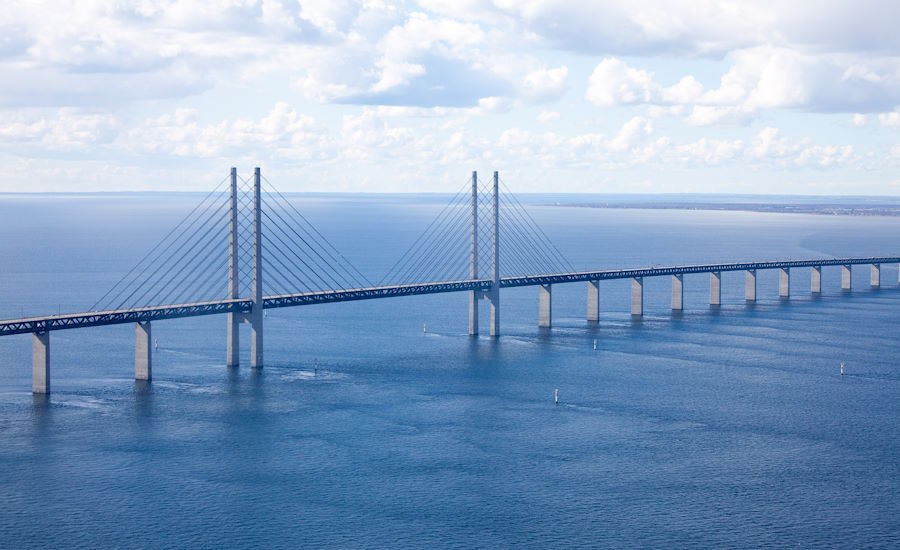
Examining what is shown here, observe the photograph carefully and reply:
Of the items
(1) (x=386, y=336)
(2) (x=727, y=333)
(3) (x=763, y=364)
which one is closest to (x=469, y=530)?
(3) (x=763, y=364)

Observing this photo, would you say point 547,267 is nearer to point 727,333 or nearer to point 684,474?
point 727,333

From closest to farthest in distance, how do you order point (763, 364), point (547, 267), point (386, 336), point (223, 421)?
1. point (223, 421)
2. point (763, 364)
3. point (386, 336)
4. point (547, 267)

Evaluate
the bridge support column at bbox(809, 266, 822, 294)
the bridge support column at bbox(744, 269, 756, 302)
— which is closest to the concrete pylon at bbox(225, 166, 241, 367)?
the bridge support column at bbox(744, 269, 756, 302)

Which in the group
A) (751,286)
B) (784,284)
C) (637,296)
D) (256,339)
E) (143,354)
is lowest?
(143,354)

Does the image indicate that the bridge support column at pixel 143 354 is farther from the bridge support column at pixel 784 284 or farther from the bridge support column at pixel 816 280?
the bridge support column at pixel 816 280

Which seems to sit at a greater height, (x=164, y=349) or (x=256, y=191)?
(x=256, y=191)

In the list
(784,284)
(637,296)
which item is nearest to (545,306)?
(637,296)

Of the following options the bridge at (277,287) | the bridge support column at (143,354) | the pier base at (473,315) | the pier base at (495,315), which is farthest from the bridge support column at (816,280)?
the bridge support column at (143,354)

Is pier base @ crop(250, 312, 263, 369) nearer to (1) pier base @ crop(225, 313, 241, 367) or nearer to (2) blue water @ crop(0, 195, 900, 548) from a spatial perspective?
(1) pier base @ crop(225, 313, 241, 367)

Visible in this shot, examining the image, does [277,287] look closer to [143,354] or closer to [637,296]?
[637,296]
